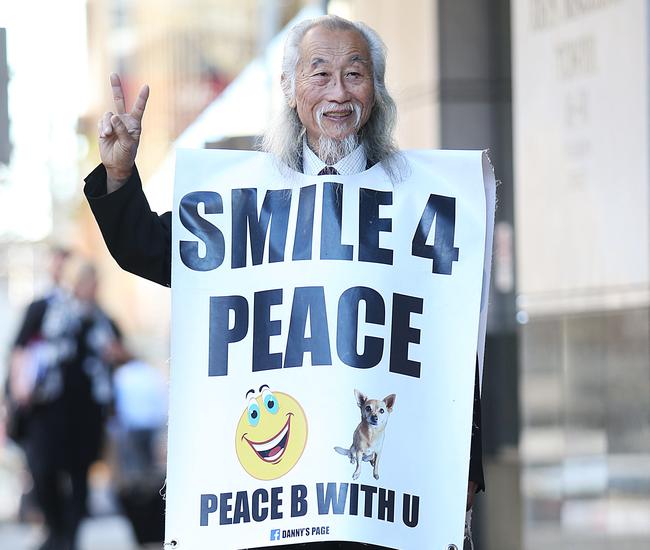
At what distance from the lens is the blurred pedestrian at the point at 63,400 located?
9688 millimetres

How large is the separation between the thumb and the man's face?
0.43 metres

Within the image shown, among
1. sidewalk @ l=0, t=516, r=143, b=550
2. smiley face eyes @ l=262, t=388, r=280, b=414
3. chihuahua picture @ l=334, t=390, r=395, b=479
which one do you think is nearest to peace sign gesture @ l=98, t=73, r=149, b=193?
smiley face eyes @ l=262, t=388, r=280, b=414

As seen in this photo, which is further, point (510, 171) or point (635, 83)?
point (510, 171)

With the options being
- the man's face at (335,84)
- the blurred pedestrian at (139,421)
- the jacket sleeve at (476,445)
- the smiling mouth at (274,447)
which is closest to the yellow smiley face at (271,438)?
the smiling mouth at (274,447)

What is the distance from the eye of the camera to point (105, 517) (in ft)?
45.6

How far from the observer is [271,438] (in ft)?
11.8

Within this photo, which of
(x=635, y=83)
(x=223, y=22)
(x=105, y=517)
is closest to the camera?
(x=635, y=83)

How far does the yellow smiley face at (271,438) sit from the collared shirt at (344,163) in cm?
54

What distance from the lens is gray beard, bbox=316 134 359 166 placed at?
3.72 metres

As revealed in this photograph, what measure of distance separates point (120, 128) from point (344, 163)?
529mm

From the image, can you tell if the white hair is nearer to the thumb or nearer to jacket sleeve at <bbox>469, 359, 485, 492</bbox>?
the thumb

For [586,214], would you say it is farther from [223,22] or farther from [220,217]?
[223,22]

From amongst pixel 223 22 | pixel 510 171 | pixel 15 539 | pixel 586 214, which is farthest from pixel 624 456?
pixel 223 22

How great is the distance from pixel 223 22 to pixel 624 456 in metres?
27.2
